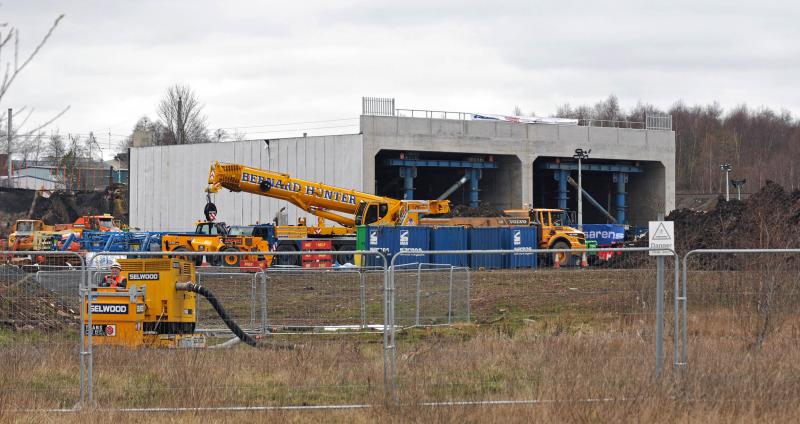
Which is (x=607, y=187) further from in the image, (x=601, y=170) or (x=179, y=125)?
(x=179, y=125)

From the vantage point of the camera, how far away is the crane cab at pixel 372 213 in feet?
154

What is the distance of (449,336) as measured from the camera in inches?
512

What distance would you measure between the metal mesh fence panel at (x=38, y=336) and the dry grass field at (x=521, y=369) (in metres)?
0.03

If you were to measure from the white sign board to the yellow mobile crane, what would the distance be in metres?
33.1

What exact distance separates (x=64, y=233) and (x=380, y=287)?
39.0 metres

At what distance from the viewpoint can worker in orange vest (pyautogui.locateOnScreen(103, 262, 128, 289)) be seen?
637 inches

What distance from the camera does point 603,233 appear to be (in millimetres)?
59406

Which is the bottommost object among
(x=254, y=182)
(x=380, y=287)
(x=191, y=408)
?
(x=191, y=408)

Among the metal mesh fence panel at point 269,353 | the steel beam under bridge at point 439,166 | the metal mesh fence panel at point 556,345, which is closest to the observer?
the metal mesh fence panel at point 556,345

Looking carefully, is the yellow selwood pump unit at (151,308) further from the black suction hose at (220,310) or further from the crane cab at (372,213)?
the crane cab at (372,213)

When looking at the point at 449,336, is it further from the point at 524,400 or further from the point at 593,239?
the point at 593,239

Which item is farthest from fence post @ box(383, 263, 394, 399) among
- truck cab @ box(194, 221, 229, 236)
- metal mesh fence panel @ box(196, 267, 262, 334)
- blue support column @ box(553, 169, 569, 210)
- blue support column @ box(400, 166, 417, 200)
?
blue support column @ box(553, 169, 569, 210)

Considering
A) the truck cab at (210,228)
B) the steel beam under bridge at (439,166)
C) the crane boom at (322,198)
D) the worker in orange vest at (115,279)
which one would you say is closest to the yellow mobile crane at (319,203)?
the crane boom at (322,198)

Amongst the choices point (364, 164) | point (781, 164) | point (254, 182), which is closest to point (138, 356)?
point (254, 182)
